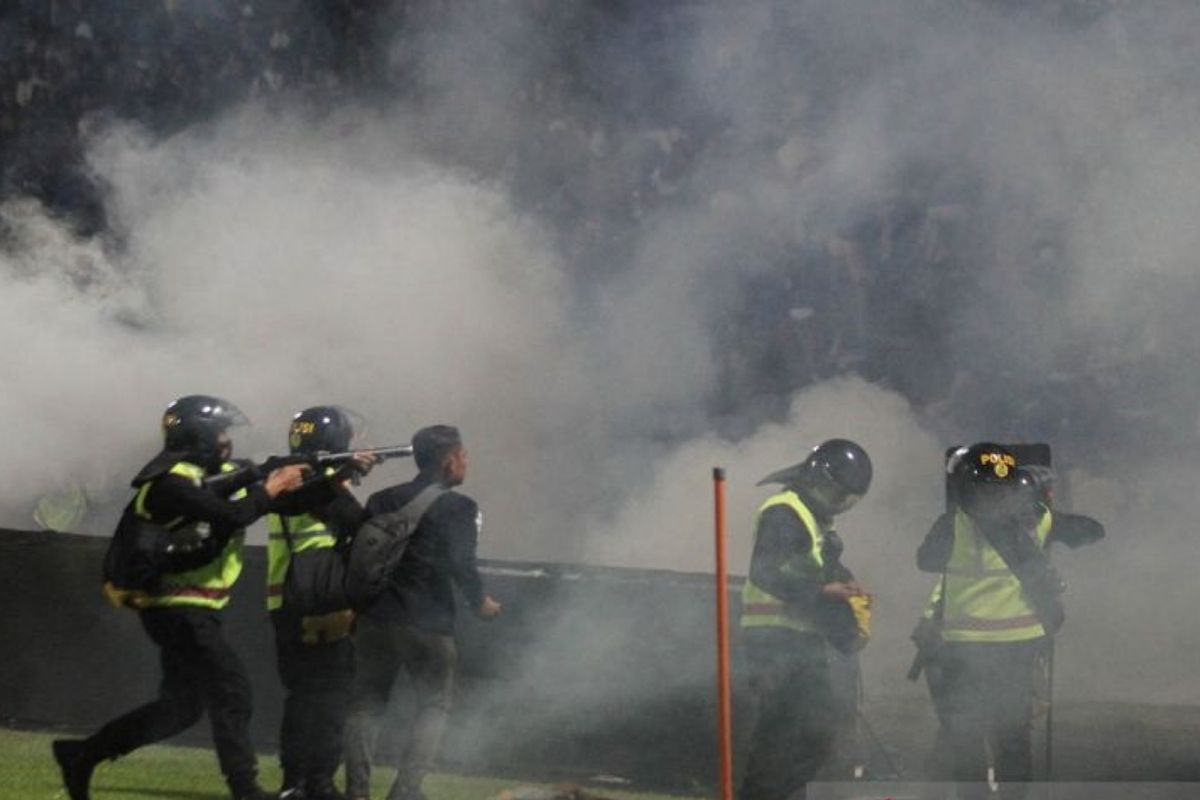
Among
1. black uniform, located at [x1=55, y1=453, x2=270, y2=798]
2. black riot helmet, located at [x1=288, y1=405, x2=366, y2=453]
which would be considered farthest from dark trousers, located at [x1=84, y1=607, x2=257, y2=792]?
black riot helmet, located at [x1=288, y1=405, x2=366, y2=453]

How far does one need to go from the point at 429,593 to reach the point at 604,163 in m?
6.94

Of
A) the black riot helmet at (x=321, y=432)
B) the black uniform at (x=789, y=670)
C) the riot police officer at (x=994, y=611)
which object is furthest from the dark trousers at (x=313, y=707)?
the riot police officer at (x=994, y=611)

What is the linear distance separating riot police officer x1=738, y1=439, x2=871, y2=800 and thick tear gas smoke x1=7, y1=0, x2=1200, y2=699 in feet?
18.0

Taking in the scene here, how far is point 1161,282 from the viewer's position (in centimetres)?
1415

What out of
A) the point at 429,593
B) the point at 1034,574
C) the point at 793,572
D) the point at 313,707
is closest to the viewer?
the point at 793,572

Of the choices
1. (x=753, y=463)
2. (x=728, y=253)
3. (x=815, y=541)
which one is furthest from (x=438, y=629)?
(x=728, y=253)

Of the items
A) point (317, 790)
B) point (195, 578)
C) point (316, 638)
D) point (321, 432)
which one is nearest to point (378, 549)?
point (316, 638)

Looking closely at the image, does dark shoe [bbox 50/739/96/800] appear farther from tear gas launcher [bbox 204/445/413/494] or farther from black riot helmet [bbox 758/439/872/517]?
black riot helmet [bbox 758/439/872/517]

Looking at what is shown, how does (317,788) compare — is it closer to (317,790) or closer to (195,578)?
(317,790)

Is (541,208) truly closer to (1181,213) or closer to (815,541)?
(1181,213)

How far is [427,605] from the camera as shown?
27.5 ft

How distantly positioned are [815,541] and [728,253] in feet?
22.7

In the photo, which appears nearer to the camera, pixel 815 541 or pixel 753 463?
pixel 815 541

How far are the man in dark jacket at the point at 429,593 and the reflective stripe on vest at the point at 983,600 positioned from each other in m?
1.61
